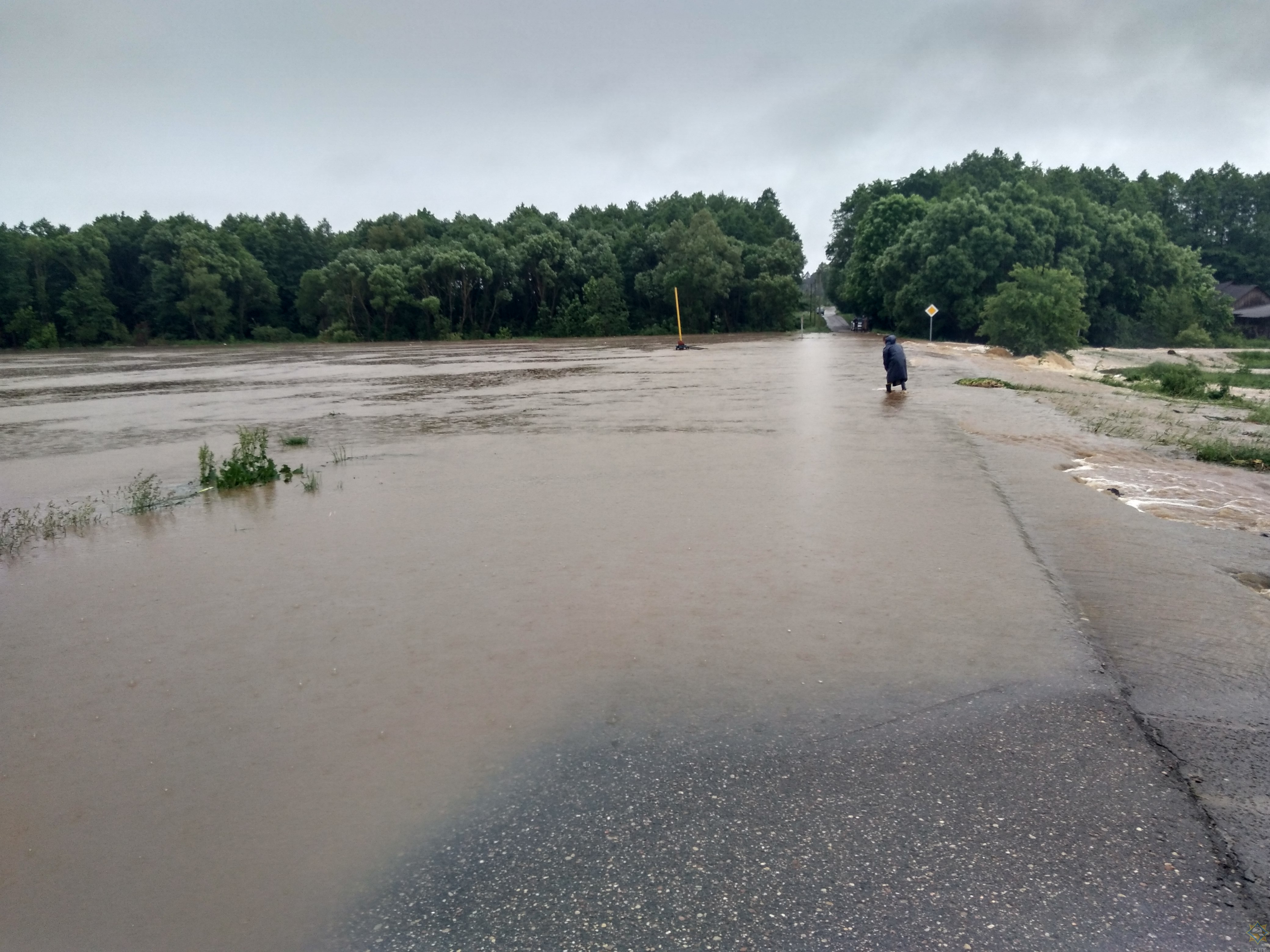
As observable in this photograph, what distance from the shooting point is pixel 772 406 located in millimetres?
20359

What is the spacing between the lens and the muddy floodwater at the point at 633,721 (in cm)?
348

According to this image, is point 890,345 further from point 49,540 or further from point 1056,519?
point 49,540

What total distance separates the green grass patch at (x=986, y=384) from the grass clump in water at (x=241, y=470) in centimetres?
1819

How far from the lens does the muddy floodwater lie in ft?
11.4

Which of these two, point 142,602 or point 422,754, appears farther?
point 142,602

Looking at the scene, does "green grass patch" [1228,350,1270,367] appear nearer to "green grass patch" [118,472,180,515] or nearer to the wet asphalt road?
the wet asphalt road

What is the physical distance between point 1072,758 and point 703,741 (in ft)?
6.15

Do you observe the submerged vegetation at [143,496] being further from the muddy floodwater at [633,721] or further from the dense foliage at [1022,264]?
the dense foliage at [1022,264]

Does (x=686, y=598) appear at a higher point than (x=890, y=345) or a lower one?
lower

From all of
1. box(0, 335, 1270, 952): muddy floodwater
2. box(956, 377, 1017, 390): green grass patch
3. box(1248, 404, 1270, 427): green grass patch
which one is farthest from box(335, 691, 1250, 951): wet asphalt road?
box(956, 377, 1017, 390): green grass patch

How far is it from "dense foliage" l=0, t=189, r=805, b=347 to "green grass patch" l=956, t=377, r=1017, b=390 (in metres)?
53.9

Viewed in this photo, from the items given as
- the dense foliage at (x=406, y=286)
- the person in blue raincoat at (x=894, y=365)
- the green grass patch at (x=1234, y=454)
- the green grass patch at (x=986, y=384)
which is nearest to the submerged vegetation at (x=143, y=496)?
the green grass patch at (x=1234, y=454)

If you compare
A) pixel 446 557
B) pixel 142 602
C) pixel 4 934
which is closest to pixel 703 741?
pixel 4 934

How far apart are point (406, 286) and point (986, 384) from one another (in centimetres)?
6078
